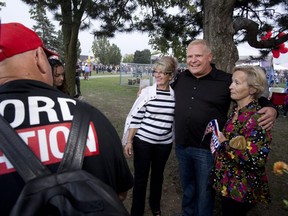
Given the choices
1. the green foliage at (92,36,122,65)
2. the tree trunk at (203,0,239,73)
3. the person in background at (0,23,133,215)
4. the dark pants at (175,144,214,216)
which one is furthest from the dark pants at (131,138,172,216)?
the green foliage at (92,36,122,65)

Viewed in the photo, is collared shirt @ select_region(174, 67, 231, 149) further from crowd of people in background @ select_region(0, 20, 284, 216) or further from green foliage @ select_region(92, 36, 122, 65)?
green foliage @ select_region(92, 36, 122, 65)

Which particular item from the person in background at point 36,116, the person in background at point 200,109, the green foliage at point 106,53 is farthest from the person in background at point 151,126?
the green foliage at point 106,53

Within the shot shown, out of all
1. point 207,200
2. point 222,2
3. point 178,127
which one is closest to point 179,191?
point 207,200

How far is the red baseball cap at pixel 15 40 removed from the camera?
995 millimetres

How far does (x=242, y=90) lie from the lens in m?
2.09

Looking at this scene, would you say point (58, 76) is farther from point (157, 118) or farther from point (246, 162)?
point (246, 162)

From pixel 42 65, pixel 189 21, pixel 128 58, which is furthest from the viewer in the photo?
pixel 128 58

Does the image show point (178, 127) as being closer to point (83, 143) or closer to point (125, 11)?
point (83, 143)

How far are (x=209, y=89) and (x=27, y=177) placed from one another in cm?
203

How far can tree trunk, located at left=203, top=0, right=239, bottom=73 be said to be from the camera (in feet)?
10.9

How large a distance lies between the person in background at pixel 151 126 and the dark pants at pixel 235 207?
942 mm

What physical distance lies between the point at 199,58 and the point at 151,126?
0.88 m

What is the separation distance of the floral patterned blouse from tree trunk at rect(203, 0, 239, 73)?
4.82 ft

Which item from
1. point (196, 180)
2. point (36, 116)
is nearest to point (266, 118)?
point (196, 180)
